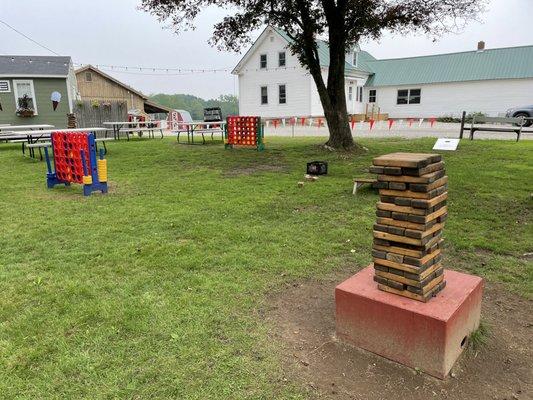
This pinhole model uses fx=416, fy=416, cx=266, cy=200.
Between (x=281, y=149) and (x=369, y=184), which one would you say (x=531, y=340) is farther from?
(x=281, y=149)

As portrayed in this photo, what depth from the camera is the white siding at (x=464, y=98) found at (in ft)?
91.8

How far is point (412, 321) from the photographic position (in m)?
2.54

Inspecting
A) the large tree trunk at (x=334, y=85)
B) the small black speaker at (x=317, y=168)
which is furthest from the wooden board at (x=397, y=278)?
the large tree trunk at (x=334, y=85)

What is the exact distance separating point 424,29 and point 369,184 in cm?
733

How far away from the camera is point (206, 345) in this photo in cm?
283

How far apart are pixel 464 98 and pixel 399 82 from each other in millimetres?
4759

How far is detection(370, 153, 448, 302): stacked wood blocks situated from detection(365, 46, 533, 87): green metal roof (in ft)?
99.8

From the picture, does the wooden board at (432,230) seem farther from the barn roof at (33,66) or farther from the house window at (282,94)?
the house window at (282,94)

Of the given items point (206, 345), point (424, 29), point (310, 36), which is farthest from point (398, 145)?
point (206, 345)

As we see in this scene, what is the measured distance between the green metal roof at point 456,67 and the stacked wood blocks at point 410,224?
30.4 metres

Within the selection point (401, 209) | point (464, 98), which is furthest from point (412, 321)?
point (464, 98)

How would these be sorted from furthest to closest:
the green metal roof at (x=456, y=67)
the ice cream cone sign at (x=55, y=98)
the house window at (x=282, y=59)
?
Result: the house window at (x=282, y=59) → the green metal roof at (x=456, y=67) → the ice cream cone sign at (x=55, y=98)

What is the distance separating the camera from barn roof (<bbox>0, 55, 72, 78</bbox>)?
21.1m

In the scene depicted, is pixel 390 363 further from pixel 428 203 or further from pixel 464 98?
pixel 464 98
